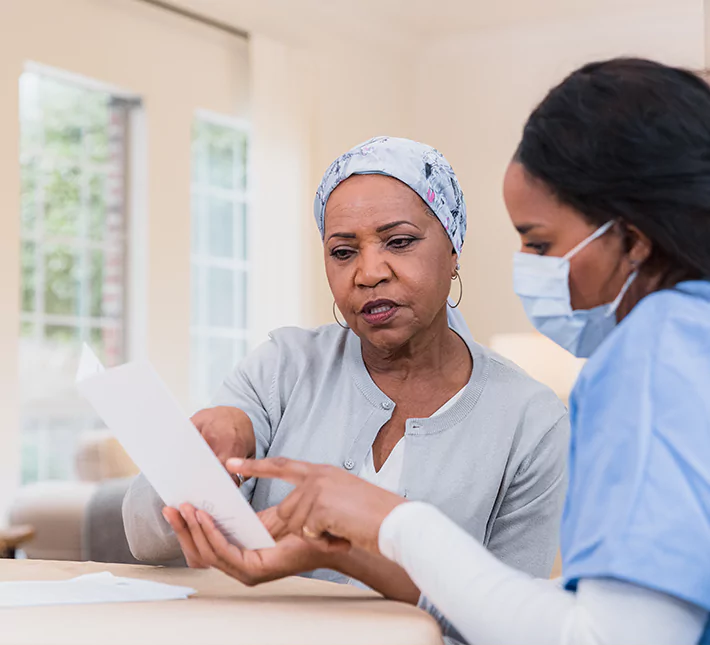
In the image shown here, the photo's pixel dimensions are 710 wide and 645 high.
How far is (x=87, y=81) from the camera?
15.5 feet

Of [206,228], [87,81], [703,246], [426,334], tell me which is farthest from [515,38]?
[703,246]

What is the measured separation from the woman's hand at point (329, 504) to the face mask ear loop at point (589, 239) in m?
0.33

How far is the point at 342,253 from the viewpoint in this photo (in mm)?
1734

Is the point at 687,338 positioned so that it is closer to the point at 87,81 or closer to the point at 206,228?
the point at 87,81

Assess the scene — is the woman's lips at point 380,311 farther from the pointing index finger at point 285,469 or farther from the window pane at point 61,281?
the window pane at point 61,281

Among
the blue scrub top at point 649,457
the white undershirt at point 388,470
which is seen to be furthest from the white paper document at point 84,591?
the blue scrub top at point 649,457

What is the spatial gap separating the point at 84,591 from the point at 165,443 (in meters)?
0.21

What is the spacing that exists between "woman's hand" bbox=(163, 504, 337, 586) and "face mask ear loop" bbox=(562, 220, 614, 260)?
449mm

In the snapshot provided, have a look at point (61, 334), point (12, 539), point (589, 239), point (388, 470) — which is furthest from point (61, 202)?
point (589, 239)

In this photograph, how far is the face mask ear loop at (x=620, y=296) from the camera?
3.74ft

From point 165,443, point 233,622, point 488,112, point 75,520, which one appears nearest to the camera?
point 233,622

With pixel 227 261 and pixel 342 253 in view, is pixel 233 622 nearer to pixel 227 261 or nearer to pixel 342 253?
pixel 342 253

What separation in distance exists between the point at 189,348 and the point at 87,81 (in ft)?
4.42

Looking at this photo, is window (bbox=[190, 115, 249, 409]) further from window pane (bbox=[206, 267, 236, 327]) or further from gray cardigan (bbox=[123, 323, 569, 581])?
gray cardigan (bbox=[123, 323, 569, 581])
